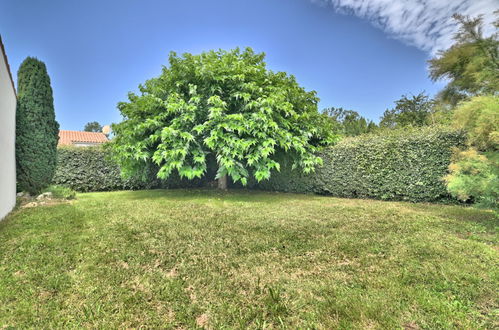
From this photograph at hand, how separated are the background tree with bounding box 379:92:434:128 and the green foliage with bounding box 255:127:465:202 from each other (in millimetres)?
18794

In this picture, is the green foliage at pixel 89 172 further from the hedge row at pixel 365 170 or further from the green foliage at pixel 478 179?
the green foliage at pixel 478 179

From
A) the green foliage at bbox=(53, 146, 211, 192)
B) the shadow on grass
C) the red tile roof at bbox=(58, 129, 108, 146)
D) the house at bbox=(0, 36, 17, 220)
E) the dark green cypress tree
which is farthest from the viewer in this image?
the red tile roof at bbox=(58, 129, 108, 146)

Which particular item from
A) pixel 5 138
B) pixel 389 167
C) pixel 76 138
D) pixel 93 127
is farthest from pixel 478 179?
pixel 93 127

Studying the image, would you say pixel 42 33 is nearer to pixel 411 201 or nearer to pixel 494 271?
pixel 494 271

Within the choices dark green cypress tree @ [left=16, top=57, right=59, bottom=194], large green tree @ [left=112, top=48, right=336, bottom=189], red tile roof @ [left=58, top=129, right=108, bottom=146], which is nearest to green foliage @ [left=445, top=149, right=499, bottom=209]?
large green tree @ [left=112, top=48, right=336, bottom=189]

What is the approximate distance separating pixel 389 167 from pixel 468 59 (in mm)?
A: 4759

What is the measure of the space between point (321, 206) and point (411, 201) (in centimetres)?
342

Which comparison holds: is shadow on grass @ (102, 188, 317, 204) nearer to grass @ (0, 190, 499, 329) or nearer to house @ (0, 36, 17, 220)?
grass @ (0, 190, 499, 329)

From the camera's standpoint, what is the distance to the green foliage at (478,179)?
472cm

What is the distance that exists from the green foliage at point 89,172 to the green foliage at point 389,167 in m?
8.30

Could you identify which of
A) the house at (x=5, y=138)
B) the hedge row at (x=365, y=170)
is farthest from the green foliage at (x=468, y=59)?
the house at (x=5, y=138)

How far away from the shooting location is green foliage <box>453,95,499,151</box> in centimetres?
470

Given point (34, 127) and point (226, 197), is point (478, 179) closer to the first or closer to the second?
point (226, 197)

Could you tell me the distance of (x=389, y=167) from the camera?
8195mm
